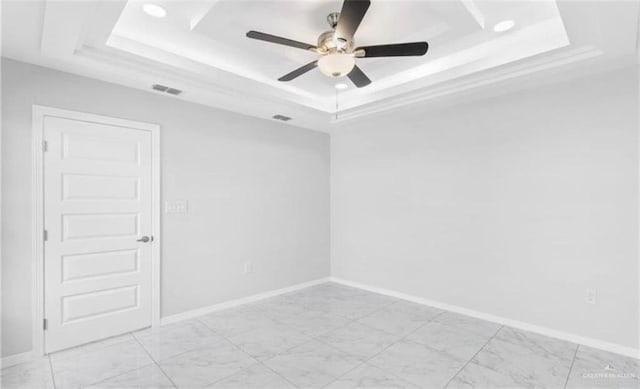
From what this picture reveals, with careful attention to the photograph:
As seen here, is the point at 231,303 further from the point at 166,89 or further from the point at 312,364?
the point at 166,89

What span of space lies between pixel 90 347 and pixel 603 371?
4262 mm

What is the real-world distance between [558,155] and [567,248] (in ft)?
2.93

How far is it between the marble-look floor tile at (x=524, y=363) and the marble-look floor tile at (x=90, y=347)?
3.18 meters

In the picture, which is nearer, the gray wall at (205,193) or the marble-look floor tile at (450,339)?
the gray wall at (205,193)

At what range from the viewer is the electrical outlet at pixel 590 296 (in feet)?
9.94

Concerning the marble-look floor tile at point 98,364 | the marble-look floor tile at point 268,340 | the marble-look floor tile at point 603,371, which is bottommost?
the marble-look floor tile at point 603,371

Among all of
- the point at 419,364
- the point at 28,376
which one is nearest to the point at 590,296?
the point at 419,364

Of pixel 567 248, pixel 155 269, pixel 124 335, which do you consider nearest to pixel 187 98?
pixel 155 269

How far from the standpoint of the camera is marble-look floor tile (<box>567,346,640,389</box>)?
7.92 feet

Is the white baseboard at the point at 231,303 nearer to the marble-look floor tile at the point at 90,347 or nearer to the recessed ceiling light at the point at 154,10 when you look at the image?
the marble-look floor tile at the point at 90,347

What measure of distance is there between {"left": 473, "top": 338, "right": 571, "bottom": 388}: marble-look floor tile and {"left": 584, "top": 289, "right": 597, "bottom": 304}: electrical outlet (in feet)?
2.10

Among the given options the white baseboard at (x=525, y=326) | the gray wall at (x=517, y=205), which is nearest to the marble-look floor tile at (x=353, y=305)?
the white baseboard at (x=525, y=326)

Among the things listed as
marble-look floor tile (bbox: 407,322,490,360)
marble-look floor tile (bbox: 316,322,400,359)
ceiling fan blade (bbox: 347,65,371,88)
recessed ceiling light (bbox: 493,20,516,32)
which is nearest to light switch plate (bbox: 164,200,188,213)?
marble-look floor tile (bbox: 316,322,400,359)

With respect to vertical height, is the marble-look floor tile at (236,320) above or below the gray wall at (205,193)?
below
